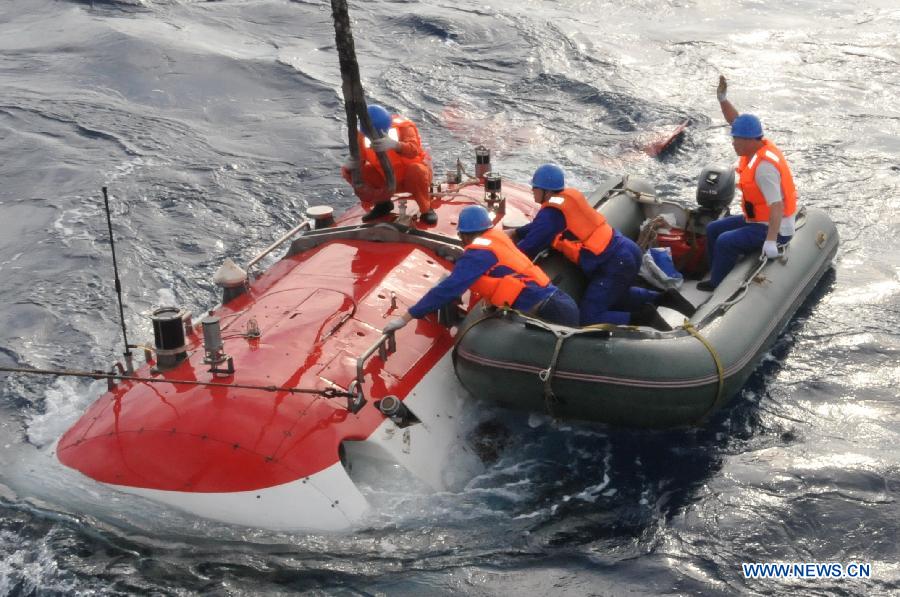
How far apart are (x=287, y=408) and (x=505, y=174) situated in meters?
6.56

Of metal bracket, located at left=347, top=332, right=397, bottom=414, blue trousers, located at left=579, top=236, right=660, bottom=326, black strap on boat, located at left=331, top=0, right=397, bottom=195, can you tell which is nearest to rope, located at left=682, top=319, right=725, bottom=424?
blue trousers, located at left=579, top=236, right=660, bottom=326

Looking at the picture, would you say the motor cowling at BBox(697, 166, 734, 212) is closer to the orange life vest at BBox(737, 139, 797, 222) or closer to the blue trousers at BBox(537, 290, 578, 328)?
the orange life vest at BBox(737, 139, 797, 222)

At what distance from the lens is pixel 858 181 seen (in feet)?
38.2

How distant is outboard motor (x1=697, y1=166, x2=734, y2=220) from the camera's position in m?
9.00

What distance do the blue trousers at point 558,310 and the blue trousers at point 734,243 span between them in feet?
5.69

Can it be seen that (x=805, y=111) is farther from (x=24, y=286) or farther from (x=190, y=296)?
(x=24, y=286)

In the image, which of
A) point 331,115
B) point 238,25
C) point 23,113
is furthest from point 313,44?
point 23,113

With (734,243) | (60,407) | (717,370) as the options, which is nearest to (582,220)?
(734,243)

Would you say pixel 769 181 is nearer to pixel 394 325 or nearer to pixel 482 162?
pixel 482 162

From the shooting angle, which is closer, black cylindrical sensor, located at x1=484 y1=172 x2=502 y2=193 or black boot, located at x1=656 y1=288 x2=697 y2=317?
black boot, located at x1=656 y1=288 x2=697 y2=317

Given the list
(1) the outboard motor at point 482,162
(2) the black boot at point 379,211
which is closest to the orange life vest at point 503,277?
(2) the black boot at point 379,211

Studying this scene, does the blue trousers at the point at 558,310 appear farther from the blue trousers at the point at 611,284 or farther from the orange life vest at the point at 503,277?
the blue trousers at the point at 611,284

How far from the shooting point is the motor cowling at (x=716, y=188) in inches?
354

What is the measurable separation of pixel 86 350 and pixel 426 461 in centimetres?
351
